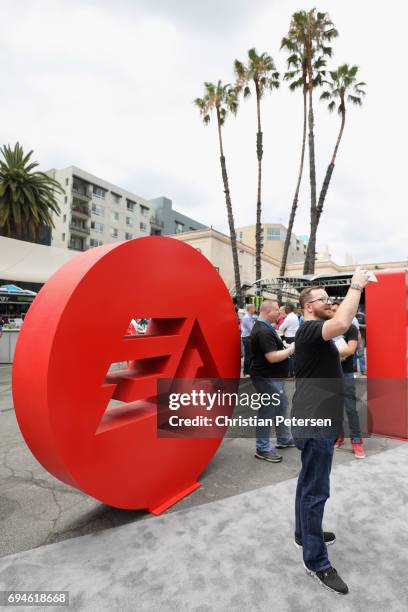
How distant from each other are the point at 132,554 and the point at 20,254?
19806 mm

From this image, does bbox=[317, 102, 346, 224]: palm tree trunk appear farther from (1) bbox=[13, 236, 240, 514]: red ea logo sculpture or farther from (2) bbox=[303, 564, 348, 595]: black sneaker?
(2) bbox=[303, 564, 348, 595]: black sneaker

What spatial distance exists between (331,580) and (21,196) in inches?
970

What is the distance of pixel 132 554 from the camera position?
94.8 inches

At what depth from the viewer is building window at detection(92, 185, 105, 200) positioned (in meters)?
39.2

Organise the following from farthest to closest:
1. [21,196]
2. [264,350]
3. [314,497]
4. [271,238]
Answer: [271,238] < [21,196] < [264,350] < [314,497]

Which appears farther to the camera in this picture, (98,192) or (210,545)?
(98,192)

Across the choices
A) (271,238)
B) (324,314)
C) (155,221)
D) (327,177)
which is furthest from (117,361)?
(271,238)

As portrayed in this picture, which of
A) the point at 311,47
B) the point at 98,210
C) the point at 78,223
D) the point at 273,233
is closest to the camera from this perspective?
the point at 311,47

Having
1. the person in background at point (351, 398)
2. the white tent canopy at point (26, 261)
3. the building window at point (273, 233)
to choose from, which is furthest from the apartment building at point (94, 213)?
the person in background at point (351, 398)

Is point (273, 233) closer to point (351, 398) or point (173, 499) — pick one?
point (351, 398)

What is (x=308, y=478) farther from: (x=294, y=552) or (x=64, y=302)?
(x=64, y=302)

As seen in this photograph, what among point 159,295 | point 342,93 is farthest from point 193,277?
point 342,93

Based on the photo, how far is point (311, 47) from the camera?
16641 millimetres

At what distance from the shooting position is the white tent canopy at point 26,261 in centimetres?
1769
